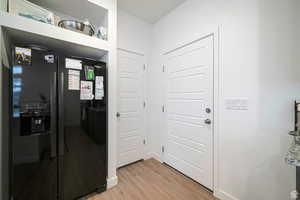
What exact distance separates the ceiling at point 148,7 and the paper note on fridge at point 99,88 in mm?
1436

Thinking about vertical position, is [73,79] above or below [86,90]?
above

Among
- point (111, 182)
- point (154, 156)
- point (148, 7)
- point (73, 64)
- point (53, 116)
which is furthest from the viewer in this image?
point (154, 156)

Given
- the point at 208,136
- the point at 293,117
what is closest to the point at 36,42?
the point at 208,136

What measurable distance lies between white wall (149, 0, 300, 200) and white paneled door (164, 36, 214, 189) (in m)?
0.17

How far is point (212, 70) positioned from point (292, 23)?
2.52 feet

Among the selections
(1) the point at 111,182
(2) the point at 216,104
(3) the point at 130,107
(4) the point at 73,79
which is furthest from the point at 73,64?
(2) the point at 216,104

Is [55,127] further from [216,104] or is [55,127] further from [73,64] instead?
[216,104]

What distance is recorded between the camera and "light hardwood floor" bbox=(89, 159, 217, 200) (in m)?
1.62

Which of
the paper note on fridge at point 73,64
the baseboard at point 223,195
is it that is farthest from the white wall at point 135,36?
the baseboard at point 223,195

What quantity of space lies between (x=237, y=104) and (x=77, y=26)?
2.15 meters

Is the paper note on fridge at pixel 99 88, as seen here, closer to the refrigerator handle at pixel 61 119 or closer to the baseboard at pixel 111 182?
the refrigerator handle at pixel 61 119

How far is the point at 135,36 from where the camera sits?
247 cm

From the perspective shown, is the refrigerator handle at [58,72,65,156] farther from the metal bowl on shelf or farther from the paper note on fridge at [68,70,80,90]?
the metal bowl on shelf

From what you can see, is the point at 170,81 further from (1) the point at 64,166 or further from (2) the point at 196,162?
(1) the point at 64,166
